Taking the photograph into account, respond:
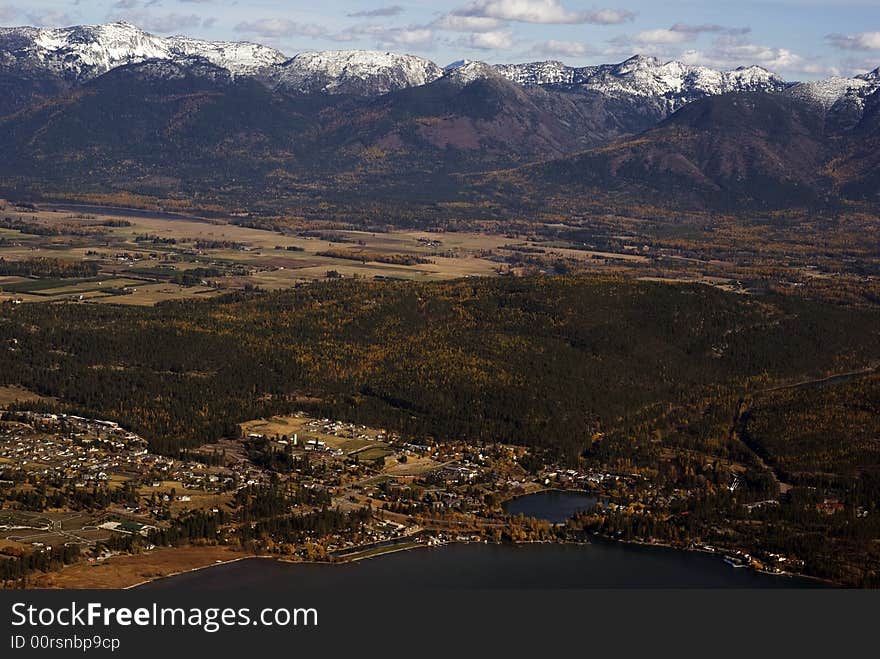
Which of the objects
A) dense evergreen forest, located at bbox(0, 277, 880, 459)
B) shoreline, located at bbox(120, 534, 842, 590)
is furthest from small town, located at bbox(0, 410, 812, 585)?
dense evergreen forest, located at bbox(0, 277, 880, 459)

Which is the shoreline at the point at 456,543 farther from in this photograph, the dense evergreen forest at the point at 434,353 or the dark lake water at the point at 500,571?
the dense evergreen forest at the point at 434,353

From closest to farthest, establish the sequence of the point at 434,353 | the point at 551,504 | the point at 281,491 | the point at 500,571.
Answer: the point at 500,571 < the point at 281,491 < the point at 551,504 < the point at 434,353

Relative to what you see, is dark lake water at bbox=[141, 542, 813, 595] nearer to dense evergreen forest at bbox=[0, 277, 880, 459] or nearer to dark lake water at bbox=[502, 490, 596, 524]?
dark lake water at bbox=[502, 490, 596, 524]

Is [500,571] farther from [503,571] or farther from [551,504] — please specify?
[551,504]

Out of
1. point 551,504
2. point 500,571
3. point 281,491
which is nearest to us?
point 500,571

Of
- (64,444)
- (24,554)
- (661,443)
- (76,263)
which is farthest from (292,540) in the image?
(76,263)

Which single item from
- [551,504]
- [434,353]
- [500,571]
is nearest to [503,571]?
[500,571]

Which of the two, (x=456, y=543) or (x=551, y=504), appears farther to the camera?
(x=551, y=504)

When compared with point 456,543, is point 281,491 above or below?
above
